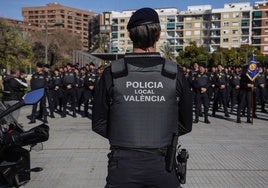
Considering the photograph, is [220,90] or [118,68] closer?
[118,68]

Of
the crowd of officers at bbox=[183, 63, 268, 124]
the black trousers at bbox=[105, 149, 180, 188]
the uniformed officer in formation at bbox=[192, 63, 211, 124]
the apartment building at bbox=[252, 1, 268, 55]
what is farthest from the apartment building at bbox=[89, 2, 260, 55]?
the black trousers at bbox=[105, 149, 180, 188]

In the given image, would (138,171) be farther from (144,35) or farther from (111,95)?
(144,35)

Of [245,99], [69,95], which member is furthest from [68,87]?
[245,99]

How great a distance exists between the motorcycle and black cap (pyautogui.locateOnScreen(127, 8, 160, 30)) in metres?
0.71

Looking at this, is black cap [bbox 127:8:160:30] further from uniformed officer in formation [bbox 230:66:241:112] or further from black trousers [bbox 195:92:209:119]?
uniformed officer in formation [bbox 230:66:241:112]

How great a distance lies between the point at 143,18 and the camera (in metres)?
2.34

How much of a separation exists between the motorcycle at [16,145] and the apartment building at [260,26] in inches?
4164

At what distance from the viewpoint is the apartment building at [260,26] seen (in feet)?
333

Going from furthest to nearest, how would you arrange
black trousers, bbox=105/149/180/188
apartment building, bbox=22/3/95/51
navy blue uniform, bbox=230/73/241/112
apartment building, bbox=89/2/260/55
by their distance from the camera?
apartment building, bbox=22/3/95/51 < apartment building, bbox=89/2/260/55 < navy blue uniform, bbox=230/73/241/112 < black trousers, bbox=105/149/180/188

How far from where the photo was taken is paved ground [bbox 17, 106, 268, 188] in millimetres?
5531

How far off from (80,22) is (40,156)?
188 m

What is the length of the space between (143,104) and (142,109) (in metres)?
0.03

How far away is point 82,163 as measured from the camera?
656 cm

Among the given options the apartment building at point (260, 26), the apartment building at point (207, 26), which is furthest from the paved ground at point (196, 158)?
the apartment building at point (260, 26)
